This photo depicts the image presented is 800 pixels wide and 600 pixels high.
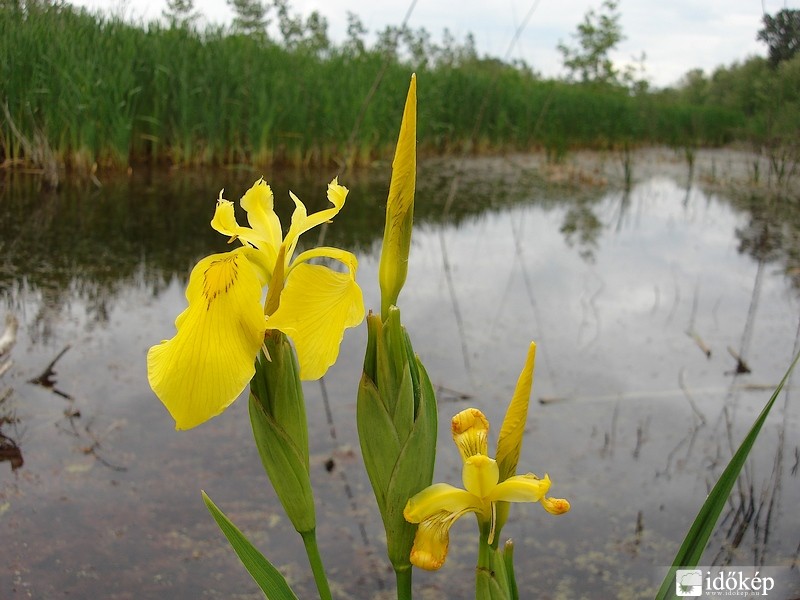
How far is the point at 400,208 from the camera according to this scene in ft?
2.04

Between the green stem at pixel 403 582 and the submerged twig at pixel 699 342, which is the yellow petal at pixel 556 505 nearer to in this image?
the green stem at pixel 403 582

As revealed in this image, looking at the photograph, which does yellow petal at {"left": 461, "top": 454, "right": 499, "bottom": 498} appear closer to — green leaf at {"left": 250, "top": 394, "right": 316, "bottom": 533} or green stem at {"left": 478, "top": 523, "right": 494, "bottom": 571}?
green stem at {"left": 478, "top": 523, "right": 494, "bottom": 571}

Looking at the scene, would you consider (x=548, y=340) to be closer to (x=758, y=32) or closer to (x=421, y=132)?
(x=758, y=32)

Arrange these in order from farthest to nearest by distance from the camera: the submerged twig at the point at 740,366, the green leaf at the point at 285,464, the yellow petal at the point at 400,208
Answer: the submerged twig at the point at 740,366, the green leaf at the point at 285,464, the yellow petal at the point at 400,208

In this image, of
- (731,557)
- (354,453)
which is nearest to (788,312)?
(731,557)

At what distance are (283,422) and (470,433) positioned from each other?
0.17 m

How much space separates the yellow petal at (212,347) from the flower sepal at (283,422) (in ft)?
0.17

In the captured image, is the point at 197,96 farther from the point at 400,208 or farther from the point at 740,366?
the point at 400,208

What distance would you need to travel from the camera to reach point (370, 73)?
6.76 metres

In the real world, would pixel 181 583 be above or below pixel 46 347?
below

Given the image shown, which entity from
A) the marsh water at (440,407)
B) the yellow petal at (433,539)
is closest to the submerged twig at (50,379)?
the marsh water at (440,407)

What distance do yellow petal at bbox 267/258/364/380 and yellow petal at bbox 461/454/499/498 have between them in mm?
148

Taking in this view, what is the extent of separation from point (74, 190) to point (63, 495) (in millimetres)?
3472

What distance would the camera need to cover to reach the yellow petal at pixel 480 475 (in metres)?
0.62
